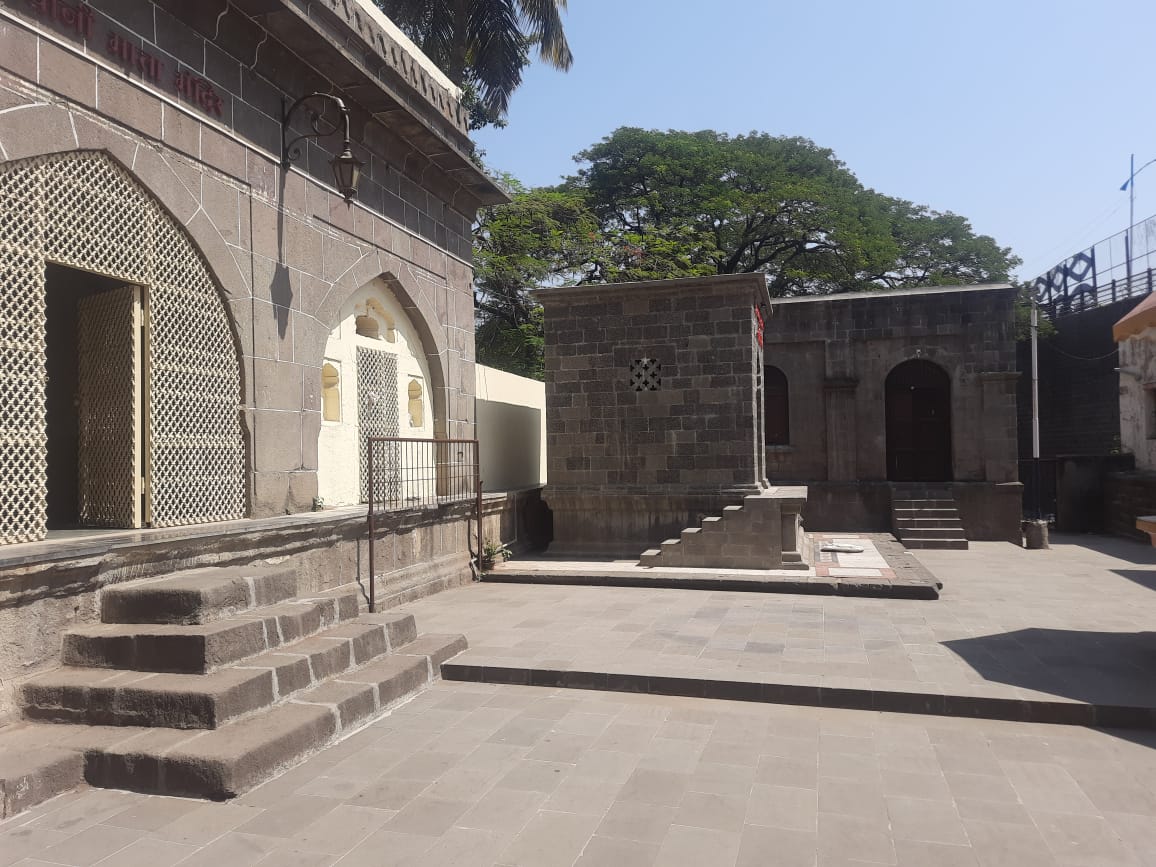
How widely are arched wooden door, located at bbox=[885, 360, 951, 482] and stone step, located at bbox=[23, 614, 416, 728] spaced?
12938 mm

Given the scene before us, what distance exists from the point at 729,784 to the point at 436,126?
781 cm

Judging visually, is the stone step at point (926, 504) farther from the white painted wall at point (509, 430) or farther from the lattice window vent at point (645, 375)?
the white painted wall at point (509, 430)

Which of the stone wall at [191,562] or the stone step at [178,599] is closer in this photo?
the stone wall at [191,562]

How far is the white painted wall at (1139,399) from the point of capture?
1477 cm

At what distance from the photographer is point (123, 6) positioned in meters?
5.38

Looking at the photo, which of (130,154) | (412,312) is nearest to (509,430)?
(412,312)

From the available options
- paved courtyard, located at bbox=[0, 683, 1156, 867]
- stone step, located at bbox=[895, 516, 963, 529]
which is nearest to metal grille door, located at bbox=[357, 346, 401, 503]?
paved courtyard, located at bbox=[0, 683, 1156, 867]

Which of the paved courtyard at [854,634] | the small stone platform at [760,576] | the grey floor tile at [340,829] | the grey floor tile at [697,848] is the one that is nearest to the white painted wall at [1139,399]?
the paved courtyard at [854,634]

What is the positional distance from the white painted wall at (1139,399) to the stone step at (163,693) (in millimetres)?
15465

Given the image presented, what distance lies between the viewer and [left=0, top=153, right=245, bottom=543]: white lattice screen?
4.60 meters

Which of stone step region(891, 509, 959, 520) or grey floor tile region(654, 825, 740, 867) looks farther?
stone step region(891, 509, 959, 520)

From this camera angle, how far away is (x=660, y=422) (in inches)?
420

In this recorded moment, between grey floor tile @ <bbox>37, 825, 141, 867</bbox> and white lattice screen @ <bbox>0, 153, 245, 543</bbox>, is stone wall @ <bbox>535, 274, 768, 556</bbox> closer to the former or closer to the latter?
white lattice screen @ <bbox>0, 153, 245, 543</bbox>

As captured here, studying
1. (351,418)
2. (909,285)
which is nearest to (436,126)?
(351,418)
